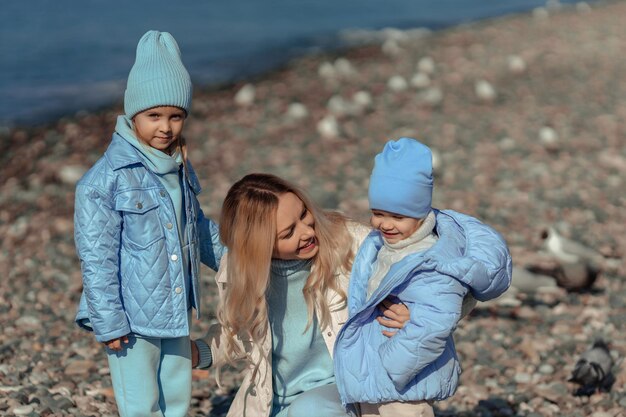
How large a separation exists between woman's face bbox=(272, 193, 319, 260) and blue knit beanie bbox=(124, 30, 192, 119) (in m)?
0.58

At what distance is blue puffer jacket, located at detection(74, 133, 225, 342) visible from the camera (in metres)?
4.14

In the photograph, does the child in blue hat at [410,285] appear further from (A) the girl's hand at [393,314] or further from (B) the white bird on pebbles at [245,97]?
(B) the white bird on pebbles at [245,97]

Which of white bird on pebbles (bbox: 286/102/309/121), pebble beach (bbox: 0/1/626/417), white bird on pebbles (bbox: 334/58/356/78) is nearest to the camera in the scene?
pebble beach (bbox: 0/1/626/417)

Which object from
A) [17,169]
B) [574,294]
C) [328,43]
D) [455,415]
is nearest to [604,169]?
[574,294]

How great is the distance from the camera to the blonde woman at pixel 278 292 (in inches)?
167

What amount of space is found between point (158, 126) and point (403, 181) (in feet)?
3.59

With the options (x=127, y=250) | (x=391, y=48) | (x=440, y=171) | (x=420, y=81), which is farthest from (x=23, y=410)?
(x=391, y=48)

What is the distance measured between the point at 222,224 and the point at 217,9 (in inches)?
791

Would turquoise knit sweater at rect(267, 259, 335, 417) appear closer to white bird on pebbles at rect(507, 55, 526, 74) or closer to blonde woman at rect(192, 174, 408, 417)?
blonde woman at rect(192, 174, 408, 417)

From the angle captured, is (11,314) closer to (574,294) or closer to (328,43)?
(574,294)

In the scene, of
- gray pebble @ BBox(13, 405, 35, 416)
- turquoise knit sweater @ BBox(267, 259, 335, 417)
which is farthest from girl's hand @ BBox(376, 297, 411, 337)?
gray pebble @ BBox(13, 405, 35, 416)

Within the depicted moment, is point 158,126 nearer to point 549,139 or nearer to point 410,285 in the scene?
point 410,285

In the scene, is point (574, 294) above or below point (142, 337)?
below

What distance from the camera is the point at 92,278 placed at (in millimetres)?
4145
